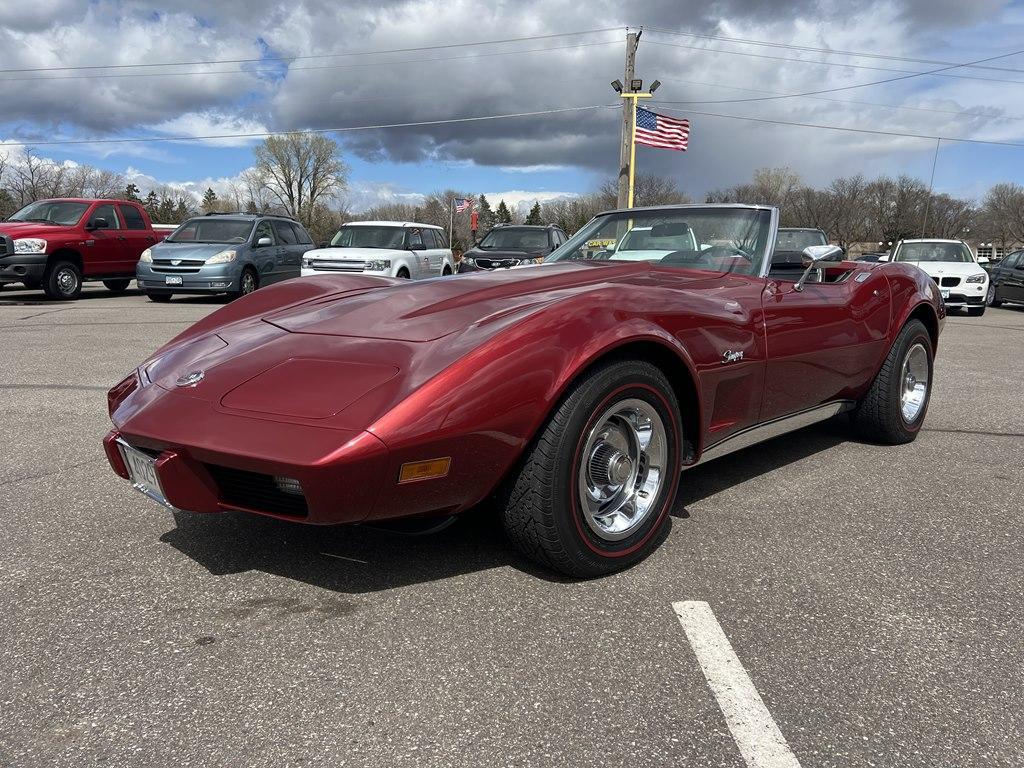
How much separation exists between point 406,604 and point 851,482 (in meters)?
2.41

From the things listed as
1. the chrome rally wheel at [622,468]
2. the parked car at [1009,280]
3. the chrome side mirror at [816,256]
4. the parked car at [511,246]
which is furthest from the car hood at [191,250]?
the parked car at [1009,280]

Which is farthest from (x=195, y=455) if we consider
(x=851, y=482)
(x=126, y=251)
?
(x=126, y=251)

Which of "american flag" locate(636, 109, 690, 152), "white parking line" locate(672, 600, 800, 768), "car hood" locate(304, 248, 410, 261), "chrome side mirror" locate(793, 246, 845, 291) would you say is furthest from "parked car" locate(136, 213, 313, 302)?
"white parking line" locate(672, 600, 800, 768)

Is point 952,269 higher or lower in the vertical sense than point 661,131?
lower

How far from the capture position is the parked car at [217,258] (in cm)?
1281

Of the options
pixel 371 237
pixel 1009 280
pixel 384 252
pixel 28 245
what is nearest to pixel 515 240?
A: pixel 371 237

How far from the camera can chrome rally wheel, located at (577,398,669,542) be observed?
100 inches

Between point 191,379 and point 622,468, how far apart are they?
149cm

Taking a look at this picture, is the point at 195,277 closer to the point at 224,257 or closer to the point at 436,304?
the point at 224,257

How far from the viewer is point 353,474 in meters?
2.04

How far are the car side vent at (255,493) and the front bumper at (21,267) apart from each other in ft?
41.5

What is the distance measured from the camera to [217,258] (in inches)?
507

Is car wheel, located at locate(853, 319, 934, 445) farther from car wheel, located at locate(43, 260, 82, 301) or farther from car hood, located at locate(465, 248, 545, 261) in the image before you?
car wheel, located at locate(43, 260, 82, 301)

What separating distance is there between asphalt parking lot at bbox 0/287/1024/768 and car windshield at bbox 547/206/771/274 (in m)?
1.08
